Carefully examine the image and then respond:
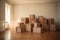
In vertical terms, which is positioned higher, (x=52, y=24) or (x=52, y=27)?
(x=52, y=24)

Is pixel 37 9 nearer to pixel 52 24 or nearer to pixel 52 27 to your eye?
pixel 52 24

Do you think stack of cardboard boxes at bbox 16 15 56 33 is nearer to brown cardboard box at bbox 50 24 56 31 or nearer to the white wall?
brown cardboard box at bbox 50 24 56 31

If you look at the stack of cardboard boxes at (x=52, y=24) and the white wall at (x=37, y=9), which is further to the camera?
the white wall at (x=37, y=9)

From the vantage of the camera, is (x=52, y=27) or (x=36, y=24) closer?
(x=36, y=24)

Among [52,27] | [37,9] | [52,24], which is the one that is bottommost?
[52,27]

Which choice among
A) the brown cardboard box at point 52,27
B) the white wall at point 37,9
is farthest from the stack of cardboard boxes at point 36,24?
the white wall at point 37,9

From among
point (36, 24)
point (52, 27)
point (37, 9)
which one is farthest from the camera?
point (37, 9)

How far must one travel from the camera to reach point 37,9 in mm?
8945

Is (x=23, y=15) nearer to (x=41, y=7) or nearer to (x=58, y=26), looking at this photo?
(x=41, y=7)

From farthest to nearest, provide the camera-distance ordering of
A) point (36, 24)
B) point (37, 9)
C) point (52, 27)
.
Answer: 1. point (37, 9)
2. point (52, 27)
3. point (36, 24)

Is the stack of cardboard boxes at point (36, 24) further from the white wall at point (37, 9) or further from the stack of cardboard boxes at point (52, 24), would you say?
the white wall at point (37, 9)

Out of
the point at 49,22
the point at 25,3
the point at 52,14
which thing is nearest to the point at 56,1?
the point at 52,14

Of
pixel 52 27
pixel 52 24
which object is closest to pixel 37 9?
pixel 52 24

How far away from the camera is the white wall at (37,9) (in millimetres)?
8844
